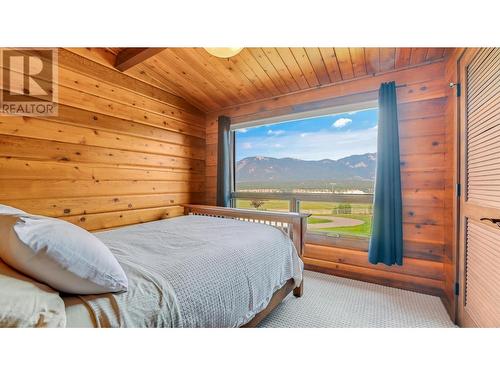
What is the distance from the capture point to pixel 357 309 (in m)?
1.89

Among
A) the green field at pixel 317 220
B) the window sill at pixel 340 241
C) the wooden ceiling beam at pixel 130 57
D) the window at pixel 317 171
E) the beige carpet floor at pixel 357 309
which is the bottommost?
the beige carpet floor at pixel 357 309

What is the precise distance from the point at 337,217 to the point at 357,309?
3.83ft

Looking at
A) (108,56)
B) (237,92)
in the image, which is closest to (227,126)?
(237,92)

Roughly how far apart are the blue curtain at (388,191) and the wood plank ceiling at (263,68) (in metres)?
0.31

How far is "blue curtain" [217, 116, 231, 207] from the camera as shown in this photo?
10.9 feet

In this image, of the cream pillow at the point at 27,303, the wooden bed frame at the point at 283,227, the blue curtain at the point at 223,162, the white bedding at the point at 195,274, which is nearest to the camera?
the cream pillow at the point at 27,303

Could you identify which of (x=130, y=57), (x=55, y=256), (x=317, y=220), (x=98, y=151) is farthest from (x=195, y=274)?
(x=130, y=57)

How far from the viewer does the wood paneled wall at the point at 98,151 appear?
1.88 meters

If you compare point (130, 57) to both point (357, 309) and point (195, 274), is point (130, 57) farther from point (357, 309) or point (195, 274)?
point (357, 309)

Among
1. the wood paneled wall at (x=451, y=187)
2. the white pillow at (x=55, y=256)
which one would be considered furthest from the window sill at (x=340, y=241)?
the white pillow at (x=55, y=256)

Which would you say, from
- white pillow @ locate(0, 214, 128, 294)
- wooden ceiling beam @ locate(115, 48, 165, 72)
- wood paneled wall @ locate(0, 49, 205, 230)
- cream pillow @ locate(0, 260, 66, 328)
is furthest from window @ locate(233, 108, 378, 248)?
cream pillow @ locate(0, 260, 66, 328)

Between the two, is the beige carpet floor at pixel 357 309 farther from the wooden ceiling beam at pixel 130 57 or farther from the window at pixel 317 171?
the wooden ceiling beam at pixel 130 57

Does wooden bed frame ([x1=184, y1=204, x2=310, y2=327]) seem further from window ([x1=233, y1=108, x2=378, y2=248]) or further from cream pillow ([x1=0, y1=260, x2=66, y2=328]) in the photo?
cream pillow ([x1=0, y1=260, x2=66, y2=328])
